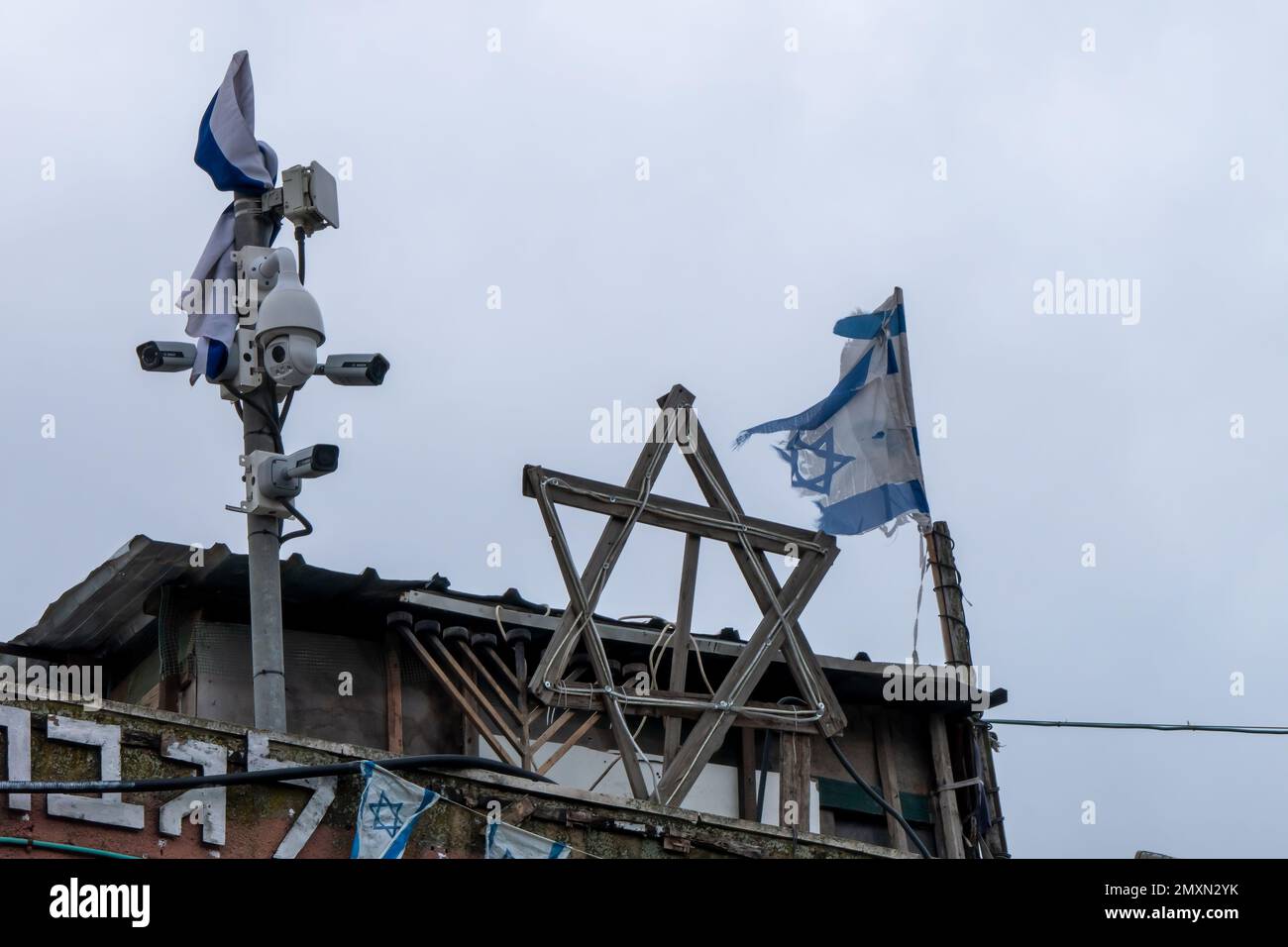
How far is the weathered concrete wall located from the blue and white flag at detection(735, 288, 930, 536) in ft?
19.6

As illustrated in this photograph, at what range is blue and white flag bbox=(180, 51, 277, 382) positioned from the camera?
12562 millimetres

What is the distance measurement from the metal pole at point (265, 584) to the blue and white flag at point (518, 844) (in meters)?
1.38

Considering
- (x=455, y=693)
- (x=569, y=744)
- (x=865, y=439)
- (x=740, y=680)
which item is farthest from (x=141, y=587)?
(x=865, y=439)

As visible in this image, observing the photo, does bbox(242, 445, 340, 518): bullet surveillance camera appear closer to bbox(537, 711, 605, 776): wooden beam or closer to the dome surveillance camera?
the dome surveillance camera

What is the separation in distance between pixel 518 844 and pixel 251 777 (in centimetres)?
178

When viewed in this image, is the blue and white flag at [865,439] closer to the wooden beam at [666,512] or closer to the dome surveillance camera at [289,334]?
the wooden beam at [666,512]

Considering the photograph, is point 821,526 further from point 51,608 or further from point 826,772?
point 51,608

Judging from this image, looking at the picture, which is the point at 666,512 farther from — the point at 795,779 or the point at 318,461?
the point at 318,461

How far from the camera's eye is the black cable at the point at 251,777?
9.92 metres

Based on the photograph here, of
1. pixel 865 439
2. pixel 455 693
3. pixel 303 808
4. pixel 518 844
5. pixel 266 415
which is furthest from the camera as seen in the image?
pixel 865 439

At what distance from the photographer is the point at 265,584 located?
38.8 ft

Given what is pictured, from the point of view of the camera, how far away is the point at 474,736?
15961mm
